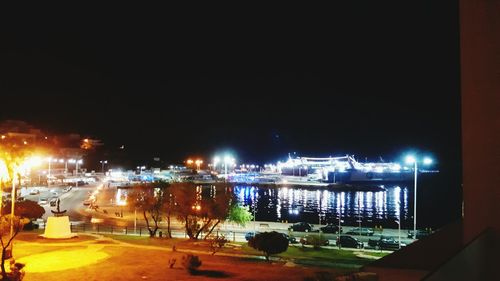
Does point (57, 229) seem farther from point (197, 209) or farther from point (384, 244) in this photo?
point (384, 244)

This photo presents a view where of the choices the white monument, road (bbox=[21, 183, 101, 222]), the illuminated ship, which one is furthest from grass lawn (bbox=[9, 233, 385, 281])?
the illuminated ship

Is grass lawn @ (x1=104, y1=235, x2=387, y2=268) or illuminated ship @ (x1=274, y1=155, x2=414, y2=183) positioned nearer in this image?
grass lawn @ (x1=104, y1=235, x2=387, y2=268)

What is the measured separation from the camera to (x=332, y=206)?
7769 cm

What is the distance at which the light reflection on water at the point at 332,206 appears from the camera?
64.8 meters

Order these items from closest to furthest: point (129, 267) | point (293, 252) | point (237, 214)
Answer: point (129, 267)
point (293, 252)
point (237, 214)

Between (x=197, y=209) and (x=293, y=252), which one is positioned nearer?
(x=293, y=252)

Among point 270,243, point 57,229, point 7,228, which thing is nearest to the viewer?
point 7,228

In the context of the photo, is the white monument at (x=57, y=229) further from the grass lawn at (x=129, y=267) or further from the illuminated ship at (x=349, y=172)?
the illuminated ship at (x=349, y=172)

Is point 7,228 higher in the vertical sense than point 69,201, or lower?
higher

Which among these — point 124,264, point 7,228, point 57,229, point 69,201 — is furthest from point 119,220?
point 124,264

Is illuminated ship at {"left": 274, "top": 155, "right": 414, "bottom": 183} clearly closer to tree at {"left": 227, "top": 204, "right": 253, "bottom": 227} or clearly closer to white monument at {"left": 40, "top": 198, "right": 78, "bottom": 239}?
tree at {"left": 227, "top": 204, "right": 253, "bottom": 227}

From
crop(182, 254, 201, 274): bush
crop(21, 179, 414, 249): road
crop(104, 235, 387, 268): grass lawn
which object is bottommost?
crop(21, 179, 414, 249): road

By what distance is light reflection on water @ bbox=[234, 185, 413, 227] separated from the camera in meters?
64.8

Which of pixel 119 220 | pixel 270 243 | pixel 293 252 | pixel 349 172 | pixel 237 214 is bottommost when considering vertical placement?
pixel 119 220
